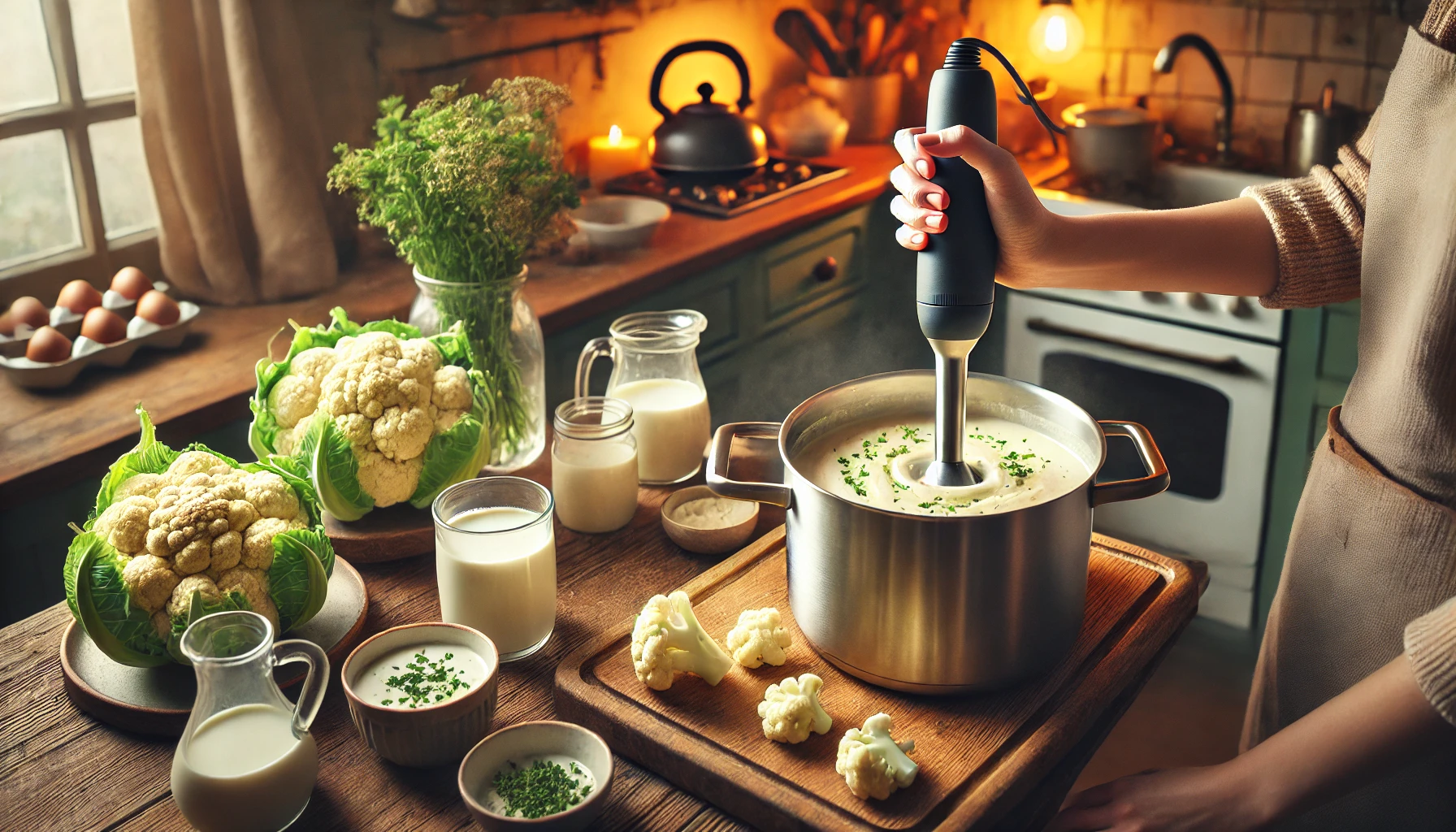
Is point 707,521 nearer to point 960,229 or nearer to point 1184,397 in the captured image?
point 960,229

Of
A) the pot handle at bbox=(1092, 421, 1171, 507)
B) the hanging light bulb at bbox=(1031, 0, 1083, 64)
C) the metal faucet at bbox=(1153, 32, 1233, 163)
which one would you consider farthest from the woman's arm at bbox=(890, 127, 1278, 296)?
A: the hanging light bulb at bbox=(1031, 0, 1083, 64)

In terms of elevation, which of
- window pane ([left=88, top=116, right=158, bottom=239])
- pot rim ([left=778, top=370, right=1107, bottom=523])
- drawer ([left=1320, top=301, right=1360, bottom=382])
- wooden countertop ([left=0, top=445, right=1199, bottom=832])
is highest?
window pane ([left=88, top=116, right=158, bottom=239])

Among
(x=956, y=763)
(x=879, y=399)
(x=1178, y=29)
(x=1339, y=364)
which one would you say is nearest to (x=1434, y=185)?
(x=879, y=399)

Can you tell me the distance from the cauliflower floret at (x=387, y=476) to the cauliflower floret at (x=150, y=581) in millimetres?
264

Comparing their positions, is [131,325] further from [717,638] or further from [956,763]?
[956,763]

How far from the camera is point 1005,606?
0.93 meters

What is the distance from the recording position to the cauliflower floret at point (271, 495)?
1059 mm

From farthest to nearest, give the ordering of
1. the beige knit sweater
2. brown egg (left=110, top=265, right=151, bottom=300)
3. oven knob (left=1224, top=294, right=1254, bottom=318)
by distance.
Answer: oven knob (left=1224, top=294, right=1254, bottom=318)
brown egg (left=110, top=265, right=151, bottom=300)
the beige knit sweater

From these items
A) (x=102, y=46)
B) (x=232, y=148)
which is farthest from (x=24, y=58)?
(x=232, y=148)

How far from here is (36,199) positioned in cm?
209

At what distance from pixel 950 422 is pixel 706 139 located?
1790 millimetres

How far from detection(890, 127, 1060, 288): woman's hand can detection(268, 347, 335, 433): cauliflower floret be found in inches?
26.2

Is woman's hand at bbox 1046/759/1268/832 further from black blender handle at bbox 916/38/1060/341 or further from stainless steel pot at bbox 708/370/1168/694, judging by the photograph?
black blender handle at bbox 916/38/1060/341

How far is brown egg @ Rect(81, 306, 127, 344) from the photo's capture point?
6.22ft
